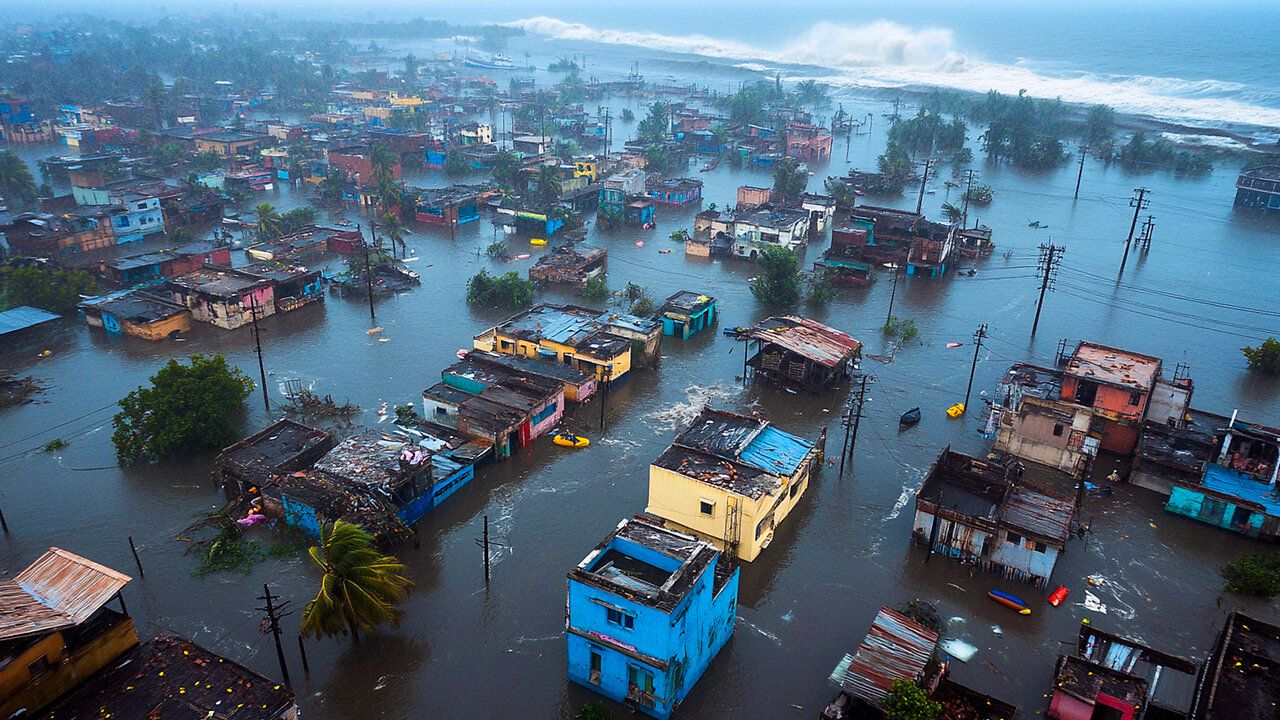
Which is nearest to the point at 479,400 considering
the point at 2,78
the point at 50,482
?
the point at 50,482

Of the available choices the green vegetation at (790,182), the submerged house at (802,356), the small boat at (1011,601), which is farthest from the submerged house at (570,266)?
the small boat at (1011,601)

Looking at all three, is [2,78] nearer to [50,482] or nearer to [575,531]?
[50,482]

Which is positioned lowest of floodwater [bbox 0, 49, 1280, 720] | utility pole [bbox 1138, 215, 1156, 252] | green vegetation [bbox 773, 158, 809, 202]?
floodwater [bbox 0, 49, 1280, 720]

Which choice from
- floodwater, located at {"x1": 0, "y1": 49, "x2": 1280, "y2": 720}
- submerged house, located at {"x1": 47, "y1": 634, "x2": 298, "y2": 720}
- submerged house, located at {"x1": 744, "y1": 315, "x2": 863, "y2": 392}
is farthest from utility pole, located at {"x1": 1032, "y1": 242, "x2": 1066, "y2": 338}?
submerged house, located at {"x1": 47, "y1": 634, "x2": 298, "y2": 720}

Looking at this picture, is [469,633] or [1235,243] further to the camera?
[1235,243]

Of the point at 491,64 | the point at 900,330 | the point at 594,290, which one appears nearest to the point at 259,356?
the point at 594,290

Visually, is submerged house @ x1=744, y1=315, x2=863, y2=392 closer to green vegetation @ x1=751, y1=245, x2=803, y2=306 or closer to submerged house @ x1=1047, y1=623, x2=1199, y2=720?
green vegetation @ x1=751, y1=245, x2=803, y2=306
